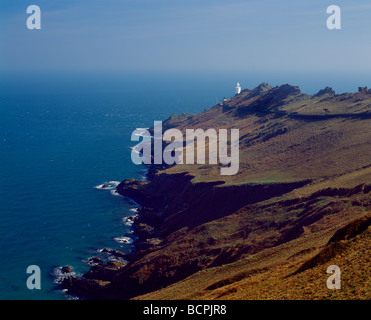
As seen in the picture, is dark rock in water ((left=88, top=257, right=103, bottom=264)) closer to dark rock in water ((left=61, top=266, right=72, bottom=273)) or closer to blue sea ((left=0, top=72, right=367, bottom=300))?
blue sea ((left=0, top=72, right=367, bottom=300))

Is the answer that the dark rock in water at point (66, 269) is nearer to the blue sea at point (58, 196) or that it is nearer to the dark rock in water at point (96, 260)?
the blue sea at point (58, 196)

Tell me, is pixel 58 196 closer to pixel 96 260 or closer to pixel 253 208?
pixel 96 260

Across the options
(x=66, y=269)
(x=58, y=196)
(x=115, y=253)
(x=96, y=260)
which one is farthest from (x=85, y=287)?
(x=58, y=196)

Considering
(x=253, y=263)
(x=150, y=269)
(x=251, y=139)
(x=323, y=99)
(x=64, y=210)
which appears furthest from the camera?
(x=323, y=99)

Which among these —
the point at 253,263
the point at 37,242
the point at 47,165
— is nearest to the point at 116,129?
the point at 47,165

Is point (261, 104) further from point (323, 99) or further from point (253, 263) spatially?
point (253, 263)

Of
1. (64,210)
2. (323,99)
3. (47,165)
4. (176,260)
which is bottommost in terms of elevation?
(176,260)

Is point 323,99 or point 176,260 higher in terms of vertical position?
point 323,99

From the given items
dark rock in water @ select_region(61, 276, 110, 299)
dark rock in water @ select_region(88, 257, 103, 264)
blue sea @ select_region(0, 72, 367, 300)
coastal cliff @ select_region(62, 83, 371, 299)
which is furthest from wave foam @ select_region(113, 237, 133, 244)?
dark rock in water @ select_region(61, 276, 110, 299)
